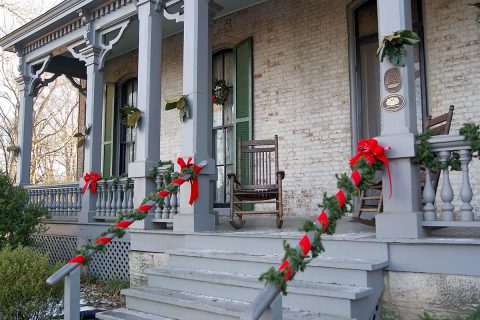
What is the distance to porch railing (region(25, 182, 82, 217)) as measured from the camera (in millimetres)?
7559

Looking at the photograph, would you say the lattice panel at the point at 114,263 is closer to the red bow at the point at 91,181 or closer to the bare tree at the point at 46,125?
the red bow at the point at 91,181

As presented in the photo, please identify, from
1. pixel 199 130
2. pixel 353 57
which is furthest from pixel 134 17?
pixel 353 57

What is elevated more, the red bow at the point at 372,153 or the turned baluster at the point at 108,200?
the red bow at the point at 372,153

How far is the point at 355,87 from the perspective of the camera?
259 inches

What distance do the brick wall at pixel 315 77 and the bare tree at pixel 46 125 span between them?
44.8ft

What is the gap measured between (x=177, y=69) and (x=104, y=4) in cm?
237

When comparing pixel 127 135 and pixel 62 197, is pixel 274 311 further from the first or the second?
pixel 127 135

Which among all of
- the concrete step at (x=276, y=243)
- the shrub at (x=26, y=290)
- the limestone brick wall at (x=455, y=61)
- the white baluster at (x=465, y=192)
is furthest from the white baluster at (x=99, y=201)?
the white baluster at (x=465, y=192)

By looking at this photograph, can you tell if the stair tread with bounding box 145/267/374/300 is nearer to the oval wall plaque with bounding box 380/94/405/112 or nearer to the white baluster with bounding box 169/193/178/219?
the white baluster with bounding box 169/193/178/219

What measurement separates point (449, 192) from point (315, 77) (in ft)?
13.0

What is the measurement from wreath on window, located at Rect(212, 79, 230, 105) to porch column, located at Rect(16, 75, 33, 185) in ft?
12.3

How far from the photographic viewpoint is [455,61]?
5668 millimetres

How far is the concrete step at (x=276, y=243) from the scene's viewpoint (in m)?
3.42

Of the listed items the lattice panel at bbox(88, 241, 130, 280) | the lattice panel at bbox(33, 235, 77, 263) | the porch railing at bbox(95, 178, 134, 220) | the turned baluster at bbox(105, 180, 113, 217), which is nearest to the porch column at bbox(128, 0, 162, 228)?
the porch railing at bbox(95, 178, 134, 220)
